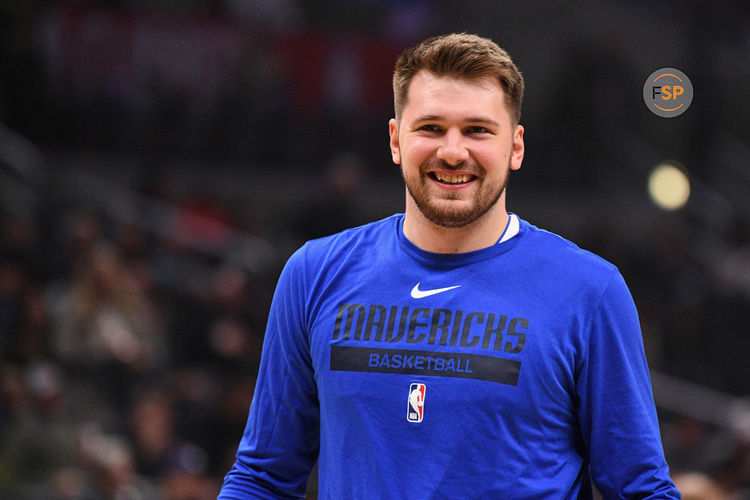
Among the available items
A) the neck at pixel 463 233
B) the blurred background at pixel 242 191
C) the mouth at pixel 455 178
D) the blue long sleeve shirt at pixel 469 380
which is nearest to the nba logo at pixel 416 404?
the blue long sleeve shirt at pixel 469 380

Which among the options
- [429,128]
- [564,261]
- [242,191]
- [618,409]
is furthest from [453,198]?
[242,191]

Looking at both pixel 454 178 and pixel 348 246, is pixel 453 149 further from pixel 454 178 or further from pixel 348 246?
pixel 348 246

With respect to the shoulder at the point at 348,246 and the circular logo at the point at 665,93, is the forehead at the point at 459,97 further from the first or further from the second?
the circular logo at the point at 665,93

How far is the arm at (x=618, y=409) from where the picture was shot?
1.88 meters

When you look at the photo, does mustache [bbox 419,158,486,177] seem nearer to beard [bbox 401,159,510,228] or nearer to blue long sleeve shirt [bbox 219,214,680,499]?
beard [bbox 401,159,510,228]

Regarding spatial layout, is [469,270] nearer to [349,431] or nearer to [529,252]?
[529,252]

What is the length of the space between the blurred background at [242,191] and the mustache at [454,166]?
398 cm

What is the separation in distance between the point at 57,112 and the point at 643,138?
253 inches

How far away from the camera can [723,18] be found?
11523mm

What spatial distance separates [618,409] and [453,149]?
58 cm

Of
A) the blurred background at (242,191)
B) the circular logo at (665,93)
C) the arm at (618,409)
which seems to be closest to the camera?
the arm at (618,409)

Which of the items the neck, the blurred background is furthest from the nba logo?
the blurred background

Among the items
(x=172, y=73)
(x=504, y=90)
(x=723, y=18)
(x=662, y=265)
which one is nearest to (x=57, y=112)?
(x=172, y=73)

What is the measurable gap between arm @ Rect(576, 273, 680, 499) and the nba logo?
30 centimetres
